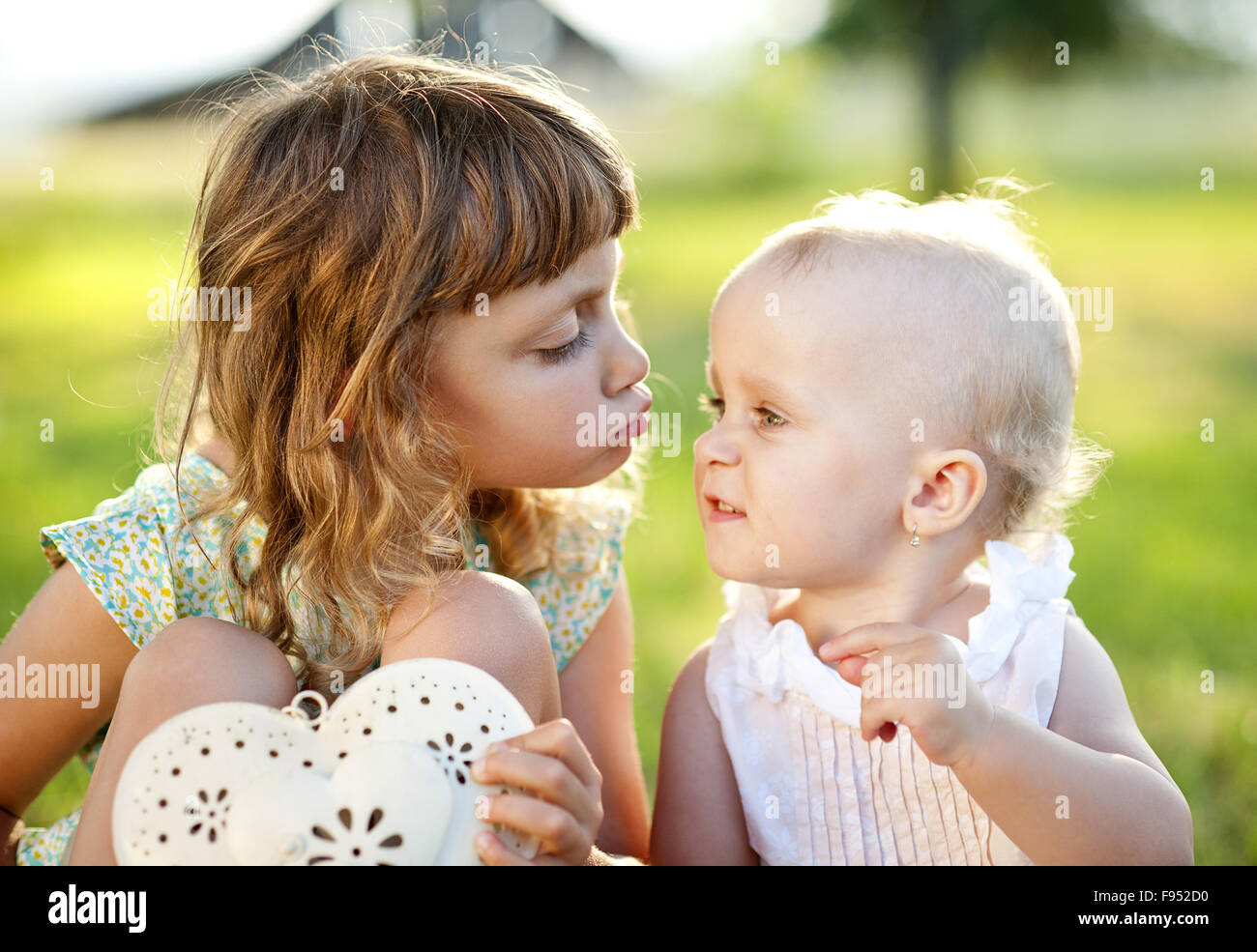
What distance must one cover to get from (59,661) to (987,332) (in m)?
1.71

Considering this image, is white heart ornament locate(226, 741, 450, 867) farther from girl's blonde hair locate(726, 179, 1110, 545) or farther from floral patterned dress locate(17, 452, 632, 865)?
girl's blonde hair locate(726, 179, 1110, 545)

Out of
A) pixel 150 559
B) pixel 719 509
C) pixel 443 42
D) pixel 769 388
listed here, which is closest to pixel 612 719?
pixel 719 509

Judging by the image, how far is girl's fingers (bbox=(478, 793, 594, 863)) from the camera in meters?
1.48

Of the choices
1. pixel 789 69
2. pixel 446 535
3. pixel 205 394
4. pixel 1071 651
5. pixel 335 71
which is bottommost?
pixel 1071 651

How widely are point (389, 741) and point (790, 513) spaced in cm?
79

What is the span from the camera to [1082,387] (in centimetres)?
701

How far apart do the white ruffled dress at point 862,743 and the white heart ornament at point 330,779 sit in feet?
2.07

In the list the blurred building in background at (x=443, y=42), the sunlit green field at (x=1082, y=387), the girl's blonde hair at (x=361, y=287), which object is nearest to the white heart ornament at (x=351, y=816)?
the girl's blonde hair at (x=361, y=287)

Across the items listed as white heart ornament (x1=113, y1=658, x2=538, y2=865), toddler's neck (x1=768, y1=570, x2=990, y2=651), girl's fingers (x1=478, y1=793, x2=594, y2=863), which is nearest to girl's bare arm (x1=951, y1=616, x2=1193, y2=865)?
toddler's neck (x1=768, y1=570, x2=990, y2=651)

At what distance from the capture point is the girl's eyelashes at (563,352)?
2121mm

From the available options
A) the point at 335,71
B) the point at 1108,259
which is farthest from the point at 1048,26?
the point at 335,71

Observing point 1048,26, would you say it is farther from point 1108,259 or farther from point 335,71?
point 335,71

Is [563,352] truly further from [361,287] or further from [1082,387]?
[1082,387]
